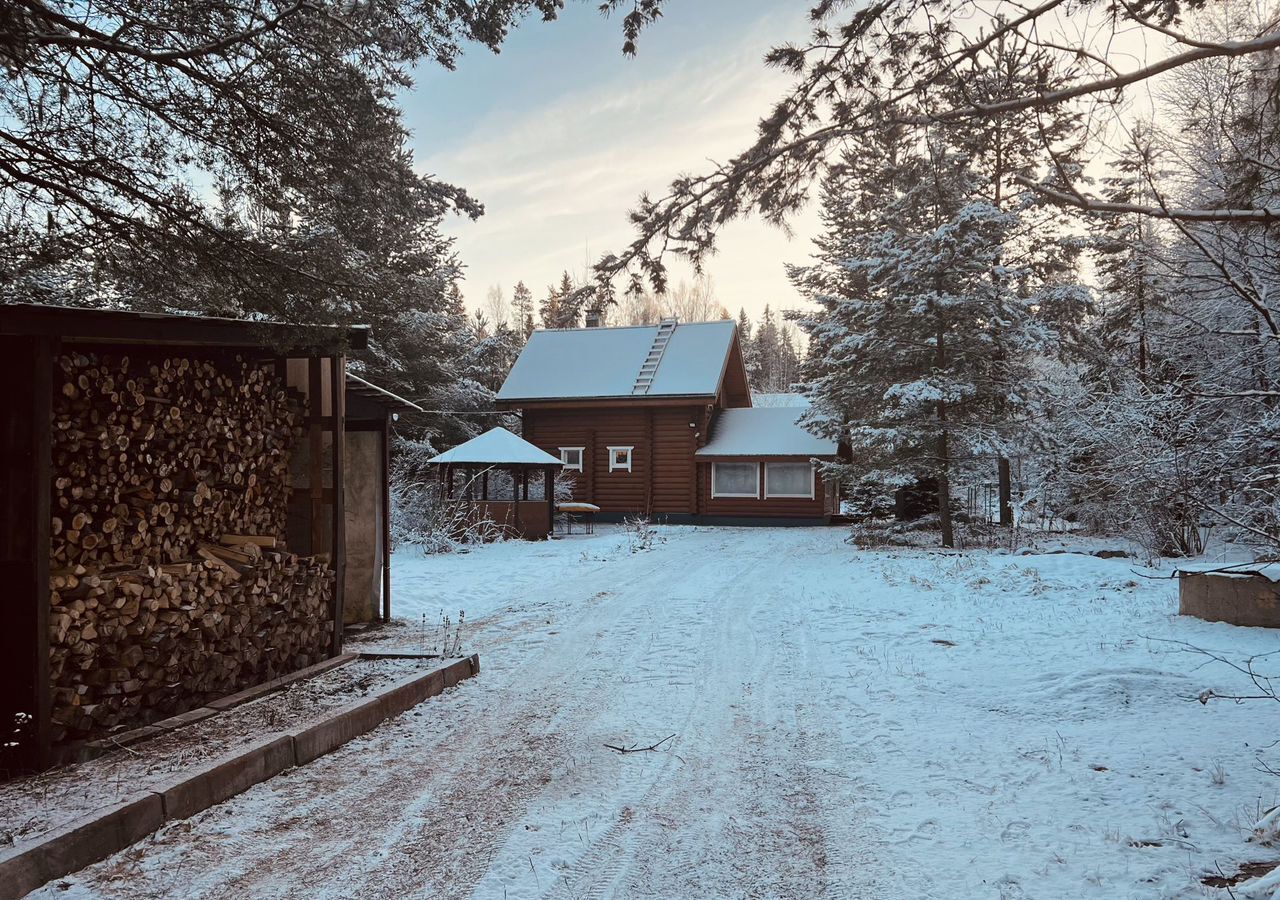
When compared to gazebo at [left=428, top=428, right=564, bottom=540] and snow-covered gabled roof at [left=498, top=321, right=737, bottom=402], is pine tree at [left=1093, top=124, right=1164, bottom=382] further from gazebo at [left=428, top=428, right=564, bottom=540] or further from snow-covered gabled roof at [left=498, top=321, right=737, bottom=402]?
gazebo at [left=428, top=428, right=564, bottom=540]

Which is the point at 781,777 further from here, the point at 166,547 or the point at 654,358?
the point at 654,358

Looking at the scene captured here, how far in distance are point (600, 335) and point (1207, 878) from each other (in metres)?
27.5

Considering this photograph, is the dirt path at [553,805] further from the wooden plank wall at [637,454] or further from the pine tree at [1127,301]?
the wooden plank wall at [637,454]

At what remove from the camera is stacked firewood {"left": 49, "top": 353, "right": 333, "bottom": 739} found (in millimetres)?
4602

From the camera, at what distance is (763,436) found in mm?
26594

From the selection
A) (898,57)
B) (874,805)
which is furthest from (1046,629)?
(898,57)

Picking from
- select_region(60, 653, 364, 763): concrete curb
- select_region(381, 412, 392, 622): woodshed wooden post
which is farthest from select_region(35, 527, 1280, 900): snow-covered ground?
select_region(60, 653, 364, 763): concrete curb

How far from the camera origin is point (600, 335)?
29.6 meters

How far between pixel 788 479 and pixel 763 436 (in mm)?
1685

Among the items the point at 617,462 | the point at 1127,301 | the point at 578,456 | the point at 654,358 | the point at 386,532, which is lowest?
the point at 386,532

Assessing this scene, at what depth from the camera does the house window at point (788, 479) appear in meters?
25.9

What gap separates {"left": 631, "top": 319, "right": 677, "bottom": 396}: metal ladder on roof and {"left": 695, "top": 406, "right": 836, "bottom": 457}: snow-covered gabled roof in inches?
114

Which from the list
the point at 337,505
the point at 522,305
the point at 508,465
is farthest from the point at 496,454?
the point at 522,305

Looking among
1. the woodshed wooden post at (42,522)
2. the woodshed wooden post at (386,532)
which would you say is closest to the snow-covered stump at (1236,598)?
the woodshed wooden post at (386,532)
